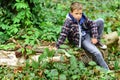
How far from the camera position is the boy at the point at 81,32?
22.3 ft

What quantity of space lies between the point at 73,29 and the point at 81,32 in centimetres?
23

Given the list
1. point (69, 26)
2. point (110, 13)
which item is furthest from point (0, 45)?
point (110, 13)

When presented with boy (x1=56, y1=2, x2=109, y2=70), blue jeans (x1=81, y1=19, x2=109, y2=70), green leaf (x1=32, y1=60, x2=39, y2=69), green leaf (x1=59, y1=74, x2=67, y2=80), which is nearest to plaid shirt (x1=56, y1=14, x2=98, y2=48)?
boy (x1=56, y1=2, x2=109, y2=70)

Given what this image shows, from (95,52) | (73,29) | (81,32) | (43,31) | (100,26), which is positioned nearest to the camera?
(95,52)

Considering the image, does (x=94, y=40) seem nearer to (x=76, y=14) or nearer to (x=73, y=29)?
(x=73, y=29)

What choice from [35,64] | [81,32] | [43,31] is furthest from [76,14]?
[43,31]

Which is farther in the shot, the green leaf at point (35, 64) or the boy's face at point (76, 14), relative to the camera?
the boy's face at point (76, 14)

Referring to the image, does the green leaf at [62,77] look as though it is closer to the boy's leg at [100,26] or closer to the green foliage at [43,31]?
the green foliage at [43,31]

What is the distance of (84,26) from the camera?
7168mm

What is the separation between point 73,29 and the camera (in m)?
7.01

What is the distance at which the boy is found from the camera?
22.3ft

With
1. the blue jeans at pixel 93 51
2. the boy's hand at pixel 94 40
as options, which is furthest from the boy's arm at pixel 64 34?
the boy's hand at pixel 94 40

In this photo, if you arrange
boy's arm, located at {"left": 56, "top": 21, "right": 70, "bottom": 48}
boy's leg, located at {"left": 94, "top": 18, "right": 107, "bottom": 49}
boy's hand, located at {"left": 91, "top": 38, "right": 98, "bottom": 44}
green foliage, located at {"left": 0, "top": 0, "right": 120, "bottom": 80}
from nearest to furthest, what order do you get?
green foliage, located at {"left": 0, "top": 0, "right": 120, "bottom": 80} < boy's arm, located at {"left": 56, "top": 21, "right": 70, "bottom": 48} < boy's hand, located at {"left": 91, "top": 38, "right": 98, "bottom": 44} < boy's leg, located at {"left": 94, "top": 18, "right": 107, "bottom": 49}

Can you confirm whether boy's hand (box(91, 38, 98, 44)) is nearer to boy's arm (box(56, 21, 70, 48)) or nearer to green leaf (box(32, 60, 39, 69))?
boy's arm (box(56, 21, 70, 48))
